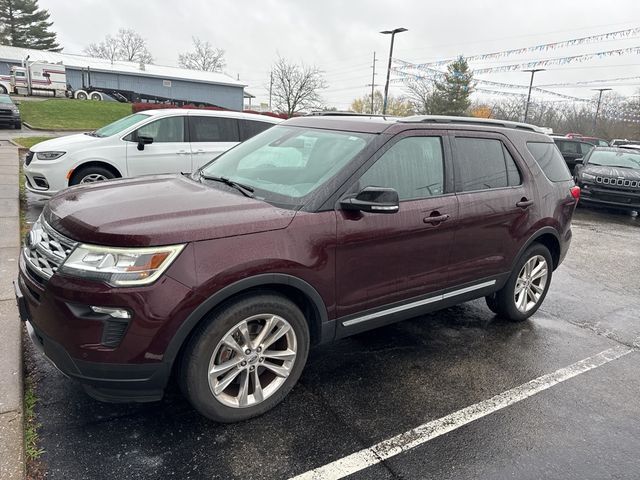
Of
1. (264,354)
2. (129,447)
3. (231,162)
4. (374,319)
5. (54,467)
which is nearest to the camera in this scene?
(54,467)

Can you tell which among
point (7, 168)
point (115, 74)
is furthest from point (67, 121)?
point (115, 74)

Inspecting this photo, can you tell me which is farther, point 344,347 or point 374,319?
point 344,347

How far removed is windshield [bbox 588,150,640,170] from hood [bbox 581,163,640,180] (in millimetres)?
269

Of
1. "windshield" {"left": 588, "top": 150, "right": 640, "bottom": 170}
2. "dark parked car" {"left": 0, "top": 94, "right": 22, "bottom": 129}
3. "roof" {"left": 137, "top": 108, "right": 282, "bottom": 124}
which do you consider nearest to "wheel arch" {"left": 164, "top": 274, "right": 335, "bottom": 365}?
"roof" {"left": 137, "top": 108, "right": 282, "bottom": 124}

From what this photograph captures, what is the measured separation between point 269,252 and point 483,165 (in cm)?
221

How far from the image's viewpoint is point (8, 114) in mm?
21719

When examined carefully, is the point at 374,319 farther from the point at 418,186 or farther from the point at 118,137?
the point at 118,137

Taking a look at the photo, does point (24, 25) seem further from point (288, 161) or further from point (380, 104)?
point (288, 161)

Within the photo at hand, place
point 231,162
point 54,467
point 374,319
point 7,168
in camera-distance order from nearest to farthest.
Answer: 1. point 54,467
2. point 374,319
3. point 231,162
4. point 7,168

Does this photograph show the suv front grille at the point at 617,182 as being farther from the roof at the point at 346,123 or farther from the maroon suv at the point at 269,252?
the roof at the point at 346,123

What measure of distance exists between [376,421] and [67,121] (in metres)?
29.2

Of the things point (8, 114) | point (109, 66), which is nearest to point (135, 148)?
point (8, 114)

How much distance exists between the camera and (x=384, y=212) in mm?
2979

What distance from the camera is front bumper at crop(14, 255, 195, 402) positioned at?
2.40 meters
